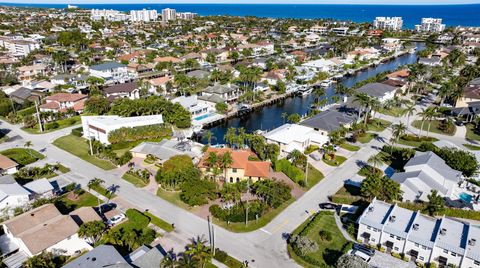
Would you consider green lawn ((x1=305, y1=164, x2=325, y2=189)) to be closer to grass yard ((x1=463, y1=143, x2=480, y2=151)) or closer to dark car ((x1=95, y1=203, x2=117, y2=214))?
dark car ((x1=95, y1=203, x2=117, y2=214))

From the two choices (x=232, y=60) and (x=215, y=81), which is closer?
(x=215, y=81)

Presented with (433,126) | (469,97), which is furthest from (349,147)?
(469,97)

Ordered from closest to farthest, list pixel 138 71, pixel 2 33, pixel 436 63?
pixel 138 71 → pixel 436 63 → pixel 2 33

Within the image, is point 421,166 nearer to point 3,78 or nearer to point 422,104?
point 422,104

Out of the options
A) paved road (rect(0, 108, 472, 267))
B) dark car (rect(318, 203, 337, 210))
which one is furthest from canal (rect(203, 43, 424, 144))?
dark car (rect(318, 203, 337, 210))

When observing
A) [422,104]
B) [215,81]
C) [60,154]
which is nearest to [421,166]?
[422,104]

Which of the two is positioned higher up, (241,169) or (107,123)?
(107,123)

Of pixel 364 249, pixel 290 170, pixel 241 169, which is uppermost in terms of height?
pixel 241 169

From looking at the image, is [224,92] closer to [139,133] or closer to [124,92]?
[124,92]
